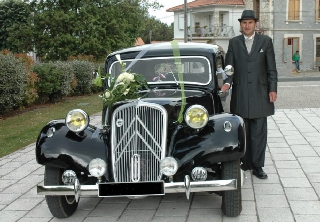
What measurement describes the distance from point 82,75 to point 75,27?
6478 mm

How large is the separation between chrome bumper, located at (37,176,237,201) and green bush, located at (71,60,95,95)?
48.3 feet

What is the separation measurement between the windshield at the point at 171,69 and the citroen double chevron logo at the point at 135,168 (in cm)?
156

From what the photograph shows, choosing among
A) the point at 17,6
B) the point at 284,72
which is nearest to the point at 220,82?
the point at 17,6

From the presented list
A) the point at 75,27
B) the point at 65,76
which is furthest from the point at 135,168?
the point at 75,27

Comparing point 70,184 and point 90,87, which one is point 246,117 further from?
point 90,87

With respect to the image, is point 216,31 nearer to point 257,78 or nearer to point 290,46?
point 290,46

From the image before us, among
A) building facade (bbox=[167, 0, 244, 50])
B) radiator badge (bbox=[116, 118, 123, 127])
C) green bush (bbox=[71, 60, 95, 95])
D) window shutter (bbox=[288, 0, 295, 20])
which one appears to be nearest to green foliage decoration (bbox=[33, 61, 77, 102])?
green bush (bbox=[71, 60, 95, 95])

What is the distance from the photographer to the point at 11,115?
13.4 meters

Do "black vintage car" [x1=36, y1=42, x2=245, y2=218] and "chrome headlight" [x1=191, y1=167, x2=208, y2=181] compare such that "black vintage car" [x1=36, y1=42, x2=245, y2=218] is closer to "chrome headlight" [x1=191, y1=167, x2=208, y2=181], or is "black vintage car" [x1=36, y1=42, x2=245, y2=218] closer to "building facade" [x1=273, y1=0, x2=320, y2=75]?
"chrome headlight" [x1=191, y1=167, x2=208, y2=181]

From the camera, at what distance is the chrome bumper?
169 inches

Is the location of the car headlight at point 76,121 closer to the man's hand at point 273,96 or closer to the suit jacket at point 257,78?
the suit jacket at point 257,78

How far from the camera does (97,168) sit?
4.51m

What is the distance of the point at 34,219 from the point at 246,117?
280cm

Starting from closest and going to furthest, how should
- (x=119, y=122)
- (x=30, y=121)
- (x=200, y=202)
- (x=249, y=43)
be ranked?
1. (x=119, y=122)
2. (x=200, y=202)
3. (x=249, y=43)
4. (x=30, y=121)
